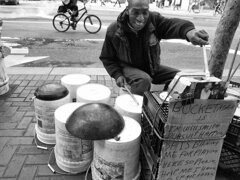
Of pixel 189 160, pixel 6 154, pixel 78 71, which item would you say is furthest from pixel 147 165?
pixel 78 71

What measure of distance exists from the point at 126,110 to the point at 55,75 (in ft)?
8.98

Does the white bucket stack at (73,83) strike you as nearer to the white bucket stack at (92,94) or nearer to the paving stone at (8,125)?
the white bucket stack at (92,94)

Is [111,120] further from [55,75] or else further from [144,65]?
[55,75]

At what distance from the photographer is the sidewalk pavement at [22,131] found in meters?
2.25

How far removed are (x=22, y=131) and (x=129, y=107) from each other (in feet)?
4.67

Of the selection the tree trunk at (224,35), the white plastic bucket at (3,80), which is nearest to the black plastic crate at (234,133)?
the tree trunk at (224,35)

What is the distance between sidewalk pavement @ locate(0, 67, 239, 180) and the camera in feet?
7.38

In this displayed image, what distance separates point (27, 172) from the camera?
2242 millimetres

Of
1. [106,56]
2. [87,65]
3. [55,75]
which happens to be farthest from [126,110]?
[87,65]

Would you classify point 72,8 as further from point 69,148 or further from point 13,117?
point 69,148

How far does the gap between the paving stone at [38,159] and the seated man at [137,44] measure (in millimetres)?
1117

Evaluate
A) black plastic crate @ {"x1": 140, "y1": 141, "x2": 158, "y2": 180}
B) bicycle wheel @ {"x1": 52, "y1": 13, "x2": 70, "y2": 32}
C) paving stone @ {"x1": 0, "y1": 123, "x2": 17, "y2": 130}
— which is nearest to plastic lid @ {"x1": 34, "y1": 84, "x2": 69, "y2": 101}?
paving stone @ {"x1": 0, "y1": 123, "x2": 17, "y2": 130}

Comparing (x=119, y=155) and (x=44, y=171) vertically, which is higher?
(x=119, y=155)

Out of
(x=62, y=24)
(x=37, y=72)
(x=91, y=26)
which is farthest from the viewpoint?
(x=91, y=26)
